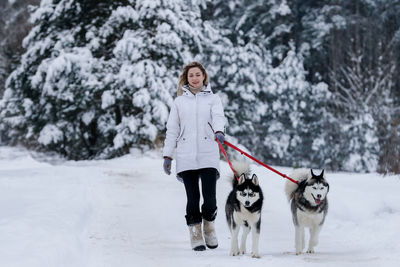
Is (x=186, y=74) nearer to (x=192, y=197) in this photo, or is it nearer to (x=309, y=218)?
(x=192, y=197)

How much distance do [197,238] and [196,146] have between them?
1.06 metres

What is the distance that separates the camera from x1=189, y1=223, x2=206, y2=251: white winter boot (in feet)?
17.7

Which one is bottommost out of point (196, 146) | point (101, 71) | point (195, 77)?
point (196, 146)

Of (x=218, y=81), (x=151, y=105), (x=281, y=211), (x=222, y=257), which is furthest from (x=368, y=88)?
(x=222, y=257)

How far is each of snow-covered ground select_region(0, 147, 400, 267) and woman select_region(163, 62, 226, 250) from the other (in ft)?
1.11

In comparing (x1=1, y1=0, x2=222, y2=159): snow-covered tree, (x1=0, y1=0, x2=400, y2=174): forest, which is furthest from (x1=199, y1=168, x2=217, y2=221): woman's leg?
(x1=1, y1=0, x2=222, y2=159): snow-covered tree

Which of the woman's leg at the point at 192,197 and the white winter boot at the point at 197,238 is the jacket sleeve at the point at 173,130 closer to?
the woman's leg at the point at 192,197

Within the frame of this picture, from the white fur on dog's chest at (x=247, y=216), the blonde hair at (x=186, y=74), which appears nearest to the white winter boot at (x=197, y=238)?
the white fur on dog's chest at (x=247, y=216)

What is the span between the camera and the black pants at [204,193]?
5480 mm

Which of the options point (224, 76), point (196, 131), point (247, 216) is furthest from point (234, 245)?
point (224, 76)

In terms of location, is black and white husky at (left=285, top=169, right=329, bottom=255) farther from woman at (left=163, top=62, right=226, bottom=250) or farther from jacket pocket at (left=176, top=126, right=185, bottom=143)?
jacket pocket at (left=176, top=126, right=185, bottom=143)

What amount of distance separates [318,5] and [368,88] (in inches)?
268

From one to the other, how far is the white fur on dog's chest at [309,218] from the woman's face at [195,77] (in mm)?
1874

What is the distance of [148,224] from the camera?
711cm
